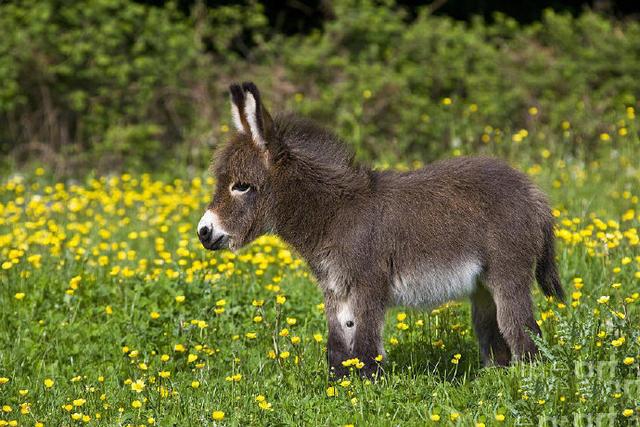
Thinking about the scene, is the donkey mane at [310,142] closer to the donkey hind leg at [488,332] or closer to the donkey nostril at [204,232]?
the donkey nostril at [204,232]

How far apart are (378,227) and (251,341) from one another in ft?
4.77

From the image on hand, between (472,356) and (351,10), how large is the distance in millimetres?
8721

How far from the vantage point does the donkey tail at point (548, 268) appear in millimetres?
5578

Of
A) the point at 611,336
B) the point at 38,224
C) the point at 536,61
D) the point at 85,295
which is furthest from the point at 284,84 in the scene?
the point at 611,336

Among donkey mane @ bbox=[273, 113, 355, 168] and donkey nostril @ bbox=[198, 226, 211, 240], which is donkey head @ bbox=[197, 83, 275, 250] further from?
donkey mane @ bbox=[273, 113, 355, 168]

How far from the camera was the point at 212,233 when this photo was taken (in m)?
5.58

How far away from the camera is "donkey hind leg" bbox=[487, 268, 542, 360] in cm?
532

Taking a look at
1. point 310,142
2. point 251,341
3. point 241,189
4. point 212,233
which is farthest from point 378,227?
point 251,341

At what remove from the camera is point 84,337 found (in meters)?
6.47

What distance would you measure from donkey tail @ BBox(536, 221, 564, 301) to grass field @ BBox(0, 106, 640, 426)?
0.21 m

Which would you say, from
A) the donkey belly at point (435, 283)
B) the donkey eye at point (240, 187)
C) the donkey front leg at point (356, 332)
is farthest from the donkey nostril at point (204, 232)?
the donkey belly at point (435, 283)

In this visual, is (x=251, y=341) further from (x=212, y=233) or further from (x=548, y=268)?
(x=548, y=268)

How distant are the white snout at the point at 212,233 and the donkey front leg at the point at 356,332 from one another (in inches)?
28.1

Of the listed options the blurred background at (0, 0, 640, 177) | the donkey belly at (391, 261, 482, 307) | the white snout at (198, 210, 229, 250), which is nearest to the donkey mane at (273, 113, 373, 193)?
the white snout at (198, 210, 229, 250)
